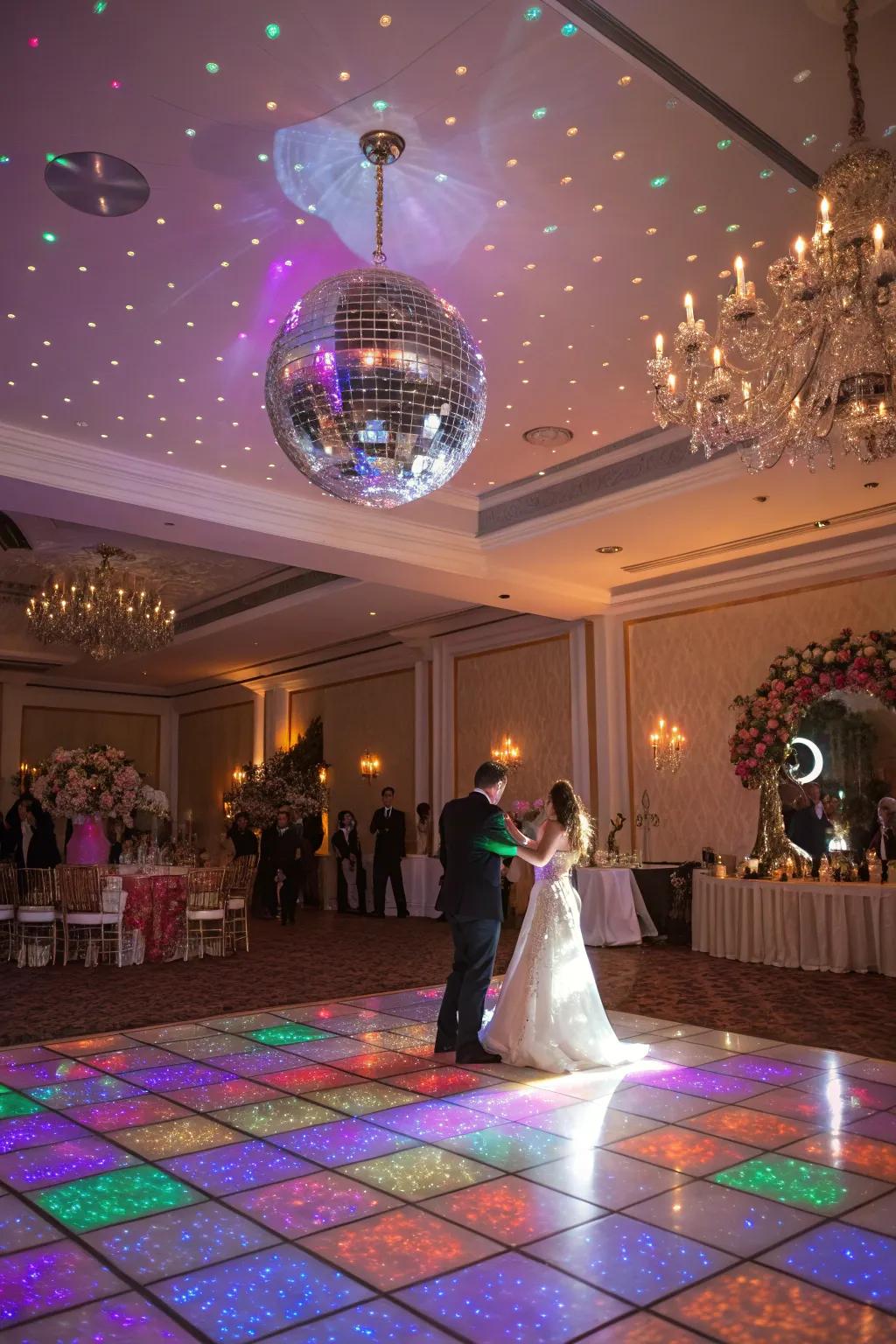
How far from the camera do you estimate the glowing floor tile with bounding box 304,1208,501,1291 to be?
2830 millimetres

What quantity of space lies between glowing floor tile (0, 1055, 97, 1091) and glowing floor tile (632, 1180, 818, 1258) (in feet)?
9.92

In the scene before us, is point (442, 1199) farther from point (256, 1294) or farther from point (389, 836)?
point (389, 836)

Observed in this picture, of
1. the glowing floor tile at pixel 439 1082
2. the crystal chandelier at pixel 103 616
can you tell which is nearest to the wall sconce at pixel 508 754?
the crystal chandelier at pixel 103 616

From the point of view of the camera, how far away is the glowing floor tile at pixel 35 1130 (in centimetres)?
399

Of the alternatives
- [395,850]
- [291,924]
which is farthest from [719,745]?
[291,924]

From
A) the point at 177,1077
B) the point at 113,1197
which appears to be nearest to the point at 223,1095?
the point at 177,1077

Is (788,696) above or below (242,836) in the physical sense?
above

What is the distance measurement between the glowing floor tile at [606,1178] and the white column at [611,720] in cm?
790

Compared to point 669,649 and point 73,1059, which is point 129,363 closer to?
point 73,1059

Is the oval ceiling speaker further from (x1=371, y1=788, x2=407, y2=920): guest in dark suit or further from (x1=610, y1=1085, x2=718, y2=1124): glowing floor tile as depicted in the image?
(x1=371, y1=788, x2=407, y2=920): guest in dark suit

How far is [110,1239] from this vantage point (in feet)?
10.1

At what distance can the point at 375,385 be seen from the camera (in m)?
3.11

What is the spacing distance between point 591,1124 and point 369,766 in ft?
37.0

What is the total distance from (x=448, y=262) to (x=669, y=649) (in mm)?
6859
